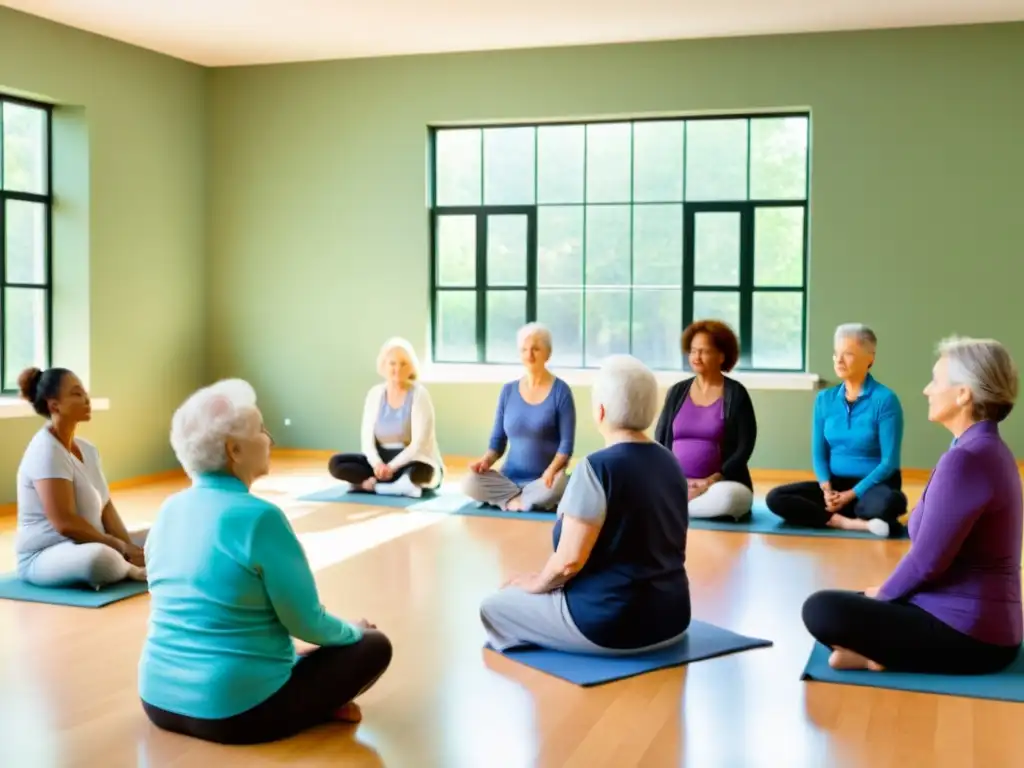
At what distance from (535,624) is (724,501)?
2793 mm

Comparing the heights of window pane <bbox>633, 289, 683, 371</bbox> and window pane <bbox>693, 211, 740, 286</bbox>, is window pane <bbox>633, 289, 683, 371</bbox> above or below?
below

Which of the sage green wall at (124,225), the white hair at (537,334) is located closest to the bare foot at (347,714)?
the white hair at (537,334)

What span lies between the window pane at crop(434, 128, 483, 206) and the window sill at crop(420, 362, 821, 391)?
123 cm

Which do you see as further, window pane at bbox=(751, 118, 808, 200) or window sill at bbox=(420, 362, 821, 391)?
window pane at bbox=(751, 118, 808, 200)

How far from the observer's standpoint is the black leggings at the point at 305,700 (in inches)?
112

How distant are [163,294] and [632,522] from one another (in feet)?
19.6

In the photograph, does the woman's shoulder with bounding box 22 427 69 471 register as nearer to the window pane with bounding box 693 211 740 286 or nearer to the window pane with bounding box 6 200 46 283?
the window pane with bounding box 6 200 46 283

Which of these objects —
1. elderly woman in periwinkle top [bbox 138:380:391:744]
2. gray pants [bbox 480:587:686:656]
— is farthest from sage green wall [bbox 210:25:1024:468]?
elderly woman in periwinkle top [bbox 138:380:391:744]

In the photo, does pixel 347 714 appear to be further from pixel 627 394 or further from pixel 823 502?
pixel 823 502

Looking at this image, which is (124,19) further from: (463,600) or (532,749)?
(532,749)

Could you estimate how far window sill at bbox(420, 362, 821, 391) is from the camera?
802 centimetres

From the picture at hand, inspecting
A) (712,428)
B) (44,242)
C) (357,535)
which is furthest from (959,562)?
(44,242)

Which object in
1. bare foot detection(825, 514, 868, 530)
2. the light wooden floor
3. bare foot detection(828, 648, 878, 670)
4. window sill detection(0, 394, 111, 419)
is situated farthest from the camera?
window sill detection(0, 394, 111, 419)

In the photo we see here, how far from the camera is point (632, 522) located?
11.1 feet
